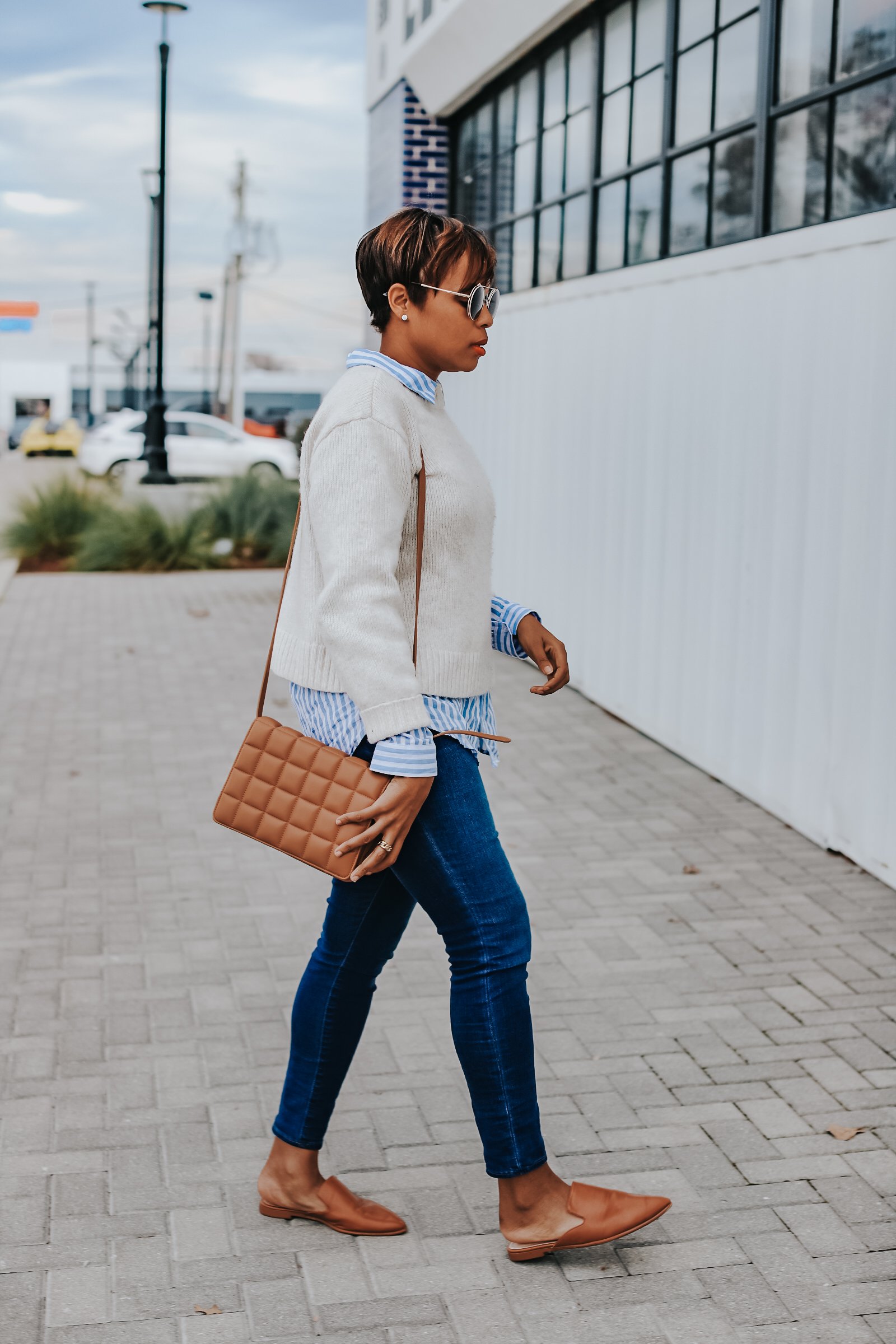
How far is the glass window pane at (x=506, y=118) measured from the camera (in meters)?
12.3

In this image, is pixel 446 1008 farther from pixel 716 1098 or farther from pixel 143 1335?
pixel 143 1335

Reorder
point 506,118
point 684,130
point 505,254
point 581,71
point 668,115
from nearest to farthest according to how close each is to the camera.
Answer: point 684,130, point 668,115, point 581,71, point 506,118, point 505,254

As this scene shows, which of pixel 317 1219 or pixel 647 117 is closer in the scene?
pixel 317 1219

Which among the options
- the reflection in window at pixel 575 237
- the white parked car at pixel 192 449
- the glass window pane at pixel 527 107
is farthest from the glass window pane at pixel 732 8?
the white parked car at pixel 192 449

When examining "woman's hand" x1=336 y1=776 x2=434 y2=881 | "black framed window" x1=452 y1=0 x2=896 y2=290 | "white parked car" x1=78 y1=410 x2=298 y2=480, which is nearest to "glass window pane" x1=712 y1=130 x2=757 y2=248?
"black framed window" x1=452 y1=0 x2=896 y2=290

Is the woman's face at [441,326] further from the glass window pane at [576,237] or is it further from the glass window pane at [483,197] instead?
the glass window pane at [483,197]

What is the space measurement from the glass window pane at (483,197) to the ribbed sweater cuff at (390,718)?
11260 millimetres

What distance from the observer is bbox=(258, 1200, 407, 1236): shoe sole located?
3.04 m

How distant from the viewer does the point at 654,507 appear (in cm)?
804

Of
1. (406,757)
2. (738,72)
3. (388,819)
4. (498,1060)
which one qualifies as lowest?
(498,1060)

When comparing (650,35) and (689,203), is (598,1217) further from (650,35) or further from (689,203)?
(650,35)

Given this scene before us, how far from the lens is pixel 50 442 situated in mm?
48625

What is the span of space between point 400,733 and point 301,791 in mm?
254

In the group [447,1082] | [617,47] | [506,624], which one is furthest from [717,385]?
[506,624]
